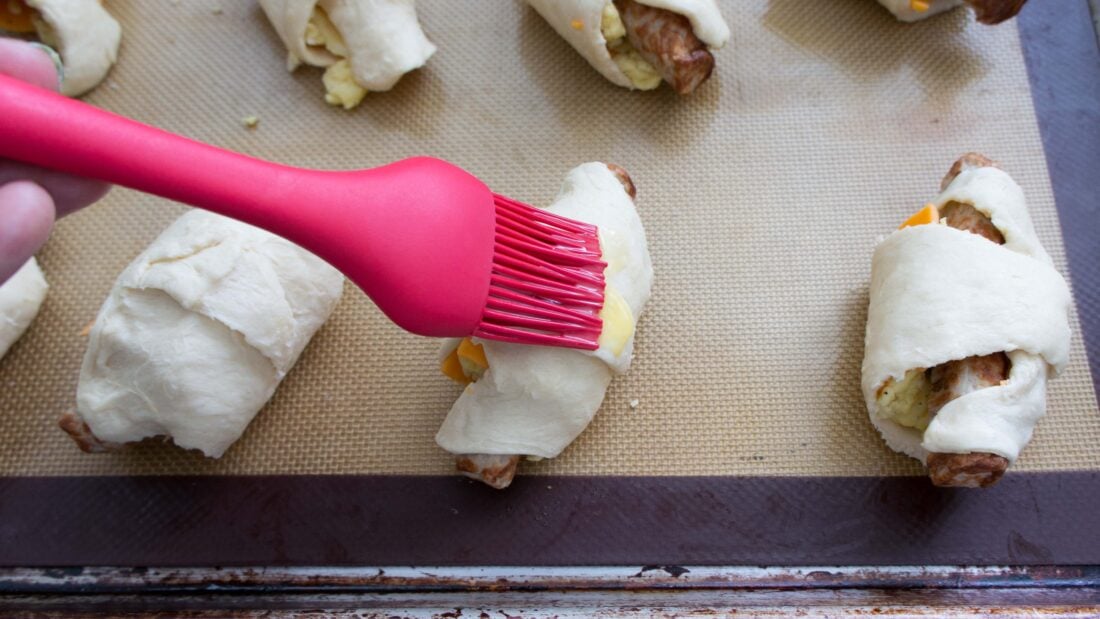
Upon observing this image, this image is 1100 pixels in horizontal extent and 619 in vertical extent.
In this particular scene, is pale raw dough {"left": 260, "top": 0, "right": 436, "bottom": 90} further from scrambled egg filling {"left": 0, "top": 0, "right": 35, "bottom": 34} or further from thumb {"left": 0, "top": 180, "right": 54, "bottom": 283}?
thumb {"left": 0, "top": 180, "right": 54, "bottom": 283}

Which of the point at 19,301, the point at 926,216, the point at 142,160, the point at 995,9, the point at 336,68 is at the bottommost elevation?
the point at 19,301

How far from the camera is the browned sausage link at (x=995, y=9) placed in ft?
4.86

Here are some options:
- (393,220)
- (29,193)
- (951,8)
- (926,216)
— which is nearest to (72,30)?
(29,193)

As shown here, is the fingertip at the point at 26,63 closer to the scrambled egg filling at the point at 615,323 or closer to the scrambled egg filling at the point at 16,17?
the scrambled egg filling at the point at 16,17

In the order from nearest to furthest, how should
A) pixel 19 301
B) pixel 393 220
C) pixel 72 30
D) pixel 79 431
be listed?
pixel 393 220 → pixel 79 431 → pixel 19 301 → pixel 72 30

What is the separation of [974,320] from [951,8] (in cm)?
77

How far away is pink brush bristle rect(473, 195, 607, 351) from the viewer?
1.14 m

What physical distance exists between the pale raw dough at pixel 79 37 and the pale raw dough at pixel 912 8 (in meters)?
1.55

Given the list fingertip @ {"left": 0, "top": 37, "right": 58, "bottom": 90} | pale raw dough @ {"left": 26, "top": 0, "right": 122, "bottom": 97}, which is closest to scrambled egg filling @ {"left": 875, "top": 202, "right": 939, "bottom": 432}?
fingertip @ {"left": 0, "top": 37, "right": 58, "bottom": 90}

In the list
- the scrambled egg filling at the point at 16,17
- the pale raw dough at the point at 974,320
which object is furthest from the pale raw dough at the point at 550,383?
the scrambled egg filling at the point at 16,17

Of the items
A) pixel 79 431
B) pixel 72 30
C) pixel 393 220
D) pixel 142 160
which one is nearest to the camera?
pixel 142 160

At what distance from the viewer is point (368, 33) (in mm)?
1530

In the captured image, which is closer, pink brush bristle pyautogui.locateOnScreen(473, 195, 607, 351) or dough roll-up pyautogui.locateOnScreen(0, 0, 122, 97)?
pink brush bristle pyautogui.locateOnScreen(473, 195, 607, 351)

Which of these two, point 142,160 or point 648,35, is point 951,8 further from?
point 142,160
